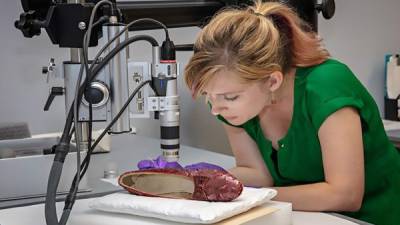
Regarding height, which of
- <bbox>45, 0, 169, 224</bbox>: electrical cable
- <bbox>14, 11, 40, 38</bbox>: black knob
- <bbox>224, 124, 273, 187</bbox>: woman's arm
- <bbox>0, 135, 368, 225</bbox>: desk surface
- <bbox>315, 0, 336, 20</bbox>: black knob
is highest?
<bbox>315, 0, 336, 20</bbox>: black knob

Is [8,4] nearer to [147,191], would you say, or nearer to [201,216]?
[147,191]

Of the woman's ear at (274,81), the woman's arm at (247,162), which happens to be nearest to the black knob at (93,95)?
the woman's ear at (274,81)

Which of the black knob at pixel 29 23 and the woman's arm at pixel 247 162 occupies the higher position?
the black knob at pixel 29 23

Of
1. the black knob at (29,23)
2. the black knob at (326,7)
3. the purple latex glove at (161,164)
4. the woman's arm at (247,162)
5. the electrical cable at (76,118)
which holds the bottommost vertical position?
the woman's arm at (247,162)

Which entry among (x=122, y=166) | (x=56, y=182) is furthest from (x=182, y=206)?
(x=122, y=166)

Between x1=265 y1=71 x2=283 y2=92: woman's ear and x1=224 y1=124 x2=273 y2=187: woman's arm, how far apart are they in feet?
0.76

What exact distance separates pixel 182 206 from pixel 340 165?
0.44m

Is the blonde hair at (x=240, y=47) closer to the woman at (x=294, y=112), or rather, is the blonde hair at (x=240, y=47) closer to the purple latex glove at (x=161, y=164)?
the woman at (x=294, y=112)

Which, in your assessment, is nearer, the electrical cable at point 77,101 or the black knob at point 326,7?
the electrical cable at point 77,101

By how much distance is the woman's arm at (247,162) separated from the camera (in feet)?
4.57

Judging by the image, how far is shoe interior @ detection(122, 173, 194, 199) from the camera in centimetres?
99

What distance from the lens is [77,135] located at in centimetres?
102

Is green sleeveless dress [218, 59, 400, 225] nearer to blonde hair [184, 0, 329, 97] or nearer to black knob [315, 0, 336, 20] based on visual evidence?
blonde hair [184, 0, 329, 97]

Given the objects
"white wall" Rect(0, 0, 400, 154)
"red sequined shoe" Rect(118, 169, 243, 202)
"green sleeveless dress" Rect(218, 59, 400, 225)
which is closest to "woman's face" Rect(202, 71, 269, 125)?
"green sleeveless dress" Rect(218, 59, 400, 225)
